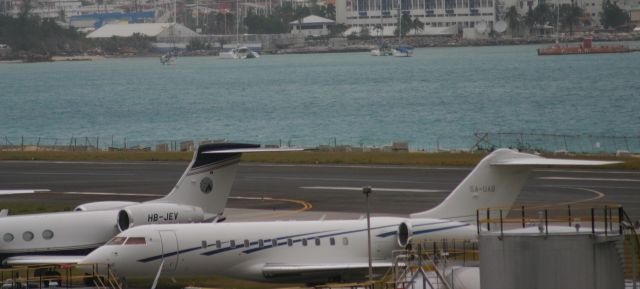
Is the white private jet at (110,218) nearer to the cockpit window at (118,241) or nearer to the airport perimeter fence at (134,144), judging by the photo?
the cockpit window at (118,241)

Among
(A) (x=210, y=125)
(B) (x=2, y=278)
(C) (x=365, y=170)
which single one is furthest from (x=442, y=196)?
(A) (x=210, y=125)

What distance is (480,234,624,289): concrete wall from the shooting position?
30438 millimetres

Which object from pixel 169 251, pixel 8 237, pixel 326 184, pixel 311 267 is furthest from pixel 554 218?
pixel 326 184

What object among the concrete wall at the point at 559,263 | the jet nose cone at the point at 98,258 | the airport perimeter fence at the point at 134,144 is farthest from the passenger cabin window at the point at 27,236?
the airport perimeter fence at the point at 134,144

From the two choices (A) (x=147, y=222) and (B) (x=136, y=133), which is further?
(B) (x=136, y=133)

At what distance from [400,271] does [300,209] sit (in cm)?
2859

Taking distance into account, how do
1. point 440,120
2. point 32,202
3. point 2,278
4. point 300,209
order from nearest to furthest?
point 2,278, point 300,209, point 32,202, point 440,120

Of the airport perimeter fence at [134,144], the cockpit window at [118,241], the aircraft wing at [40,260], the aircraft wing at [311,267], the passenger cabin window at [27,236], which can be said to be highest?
the cockpit window at [118,241]

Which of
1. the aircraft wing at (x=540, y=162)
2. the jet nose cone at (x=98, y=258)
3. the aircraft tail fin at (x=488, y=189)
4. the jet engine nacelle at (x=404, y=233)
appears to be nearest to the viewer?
the jet nose cone at (x=98, y=258)

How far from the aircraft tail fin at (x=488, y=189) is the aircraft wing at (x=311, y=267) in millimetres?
3947

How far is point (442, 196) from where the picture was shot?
235 feet

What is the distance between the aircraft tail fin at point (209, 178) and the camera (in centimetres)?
5338

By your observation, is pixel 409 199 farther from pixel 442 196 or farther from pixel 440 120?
pixel 440 120

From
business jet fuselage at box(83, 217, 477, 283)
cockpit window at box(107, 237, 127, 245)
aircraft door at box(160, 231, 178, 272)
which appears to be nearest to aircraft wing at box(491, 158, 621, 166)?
business jet fuselage at box(83, 217, 477, 283)
